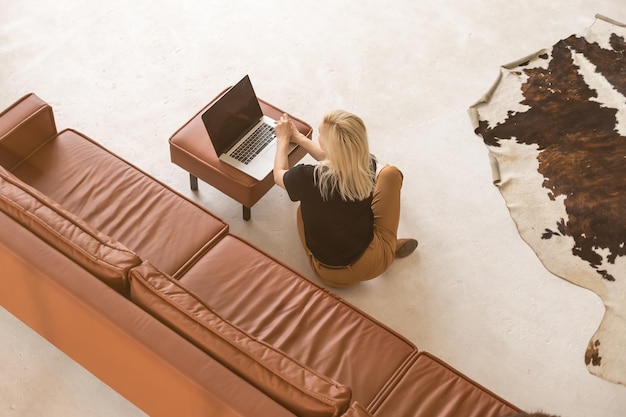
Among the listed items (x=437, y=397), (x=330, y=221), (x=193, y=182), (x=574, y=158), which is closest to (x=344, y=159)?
(x=330, y=221)

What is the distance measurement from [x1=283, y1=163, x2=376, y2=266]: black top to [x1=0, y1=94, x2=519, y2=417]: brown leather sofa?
11.7 inches

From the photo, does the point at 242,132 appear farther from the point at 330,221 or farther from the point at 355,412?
the point at 355,412

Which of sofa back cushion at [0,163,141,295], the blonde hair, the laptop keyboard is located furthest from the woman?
sofa back cushion at [0,163,141,295]

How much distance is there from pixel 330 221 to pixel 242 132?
76cm

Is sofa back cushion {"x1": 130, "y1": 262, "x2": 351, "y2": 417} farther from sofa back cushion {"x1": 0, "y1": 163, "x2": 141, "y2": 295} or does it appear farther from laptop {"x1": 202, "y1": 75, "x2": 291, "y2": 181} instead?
laptop {"x1": 202, "y1": 75, "x2": 291, "y2": 181}

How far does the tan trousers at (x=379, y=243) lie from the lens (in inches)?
154

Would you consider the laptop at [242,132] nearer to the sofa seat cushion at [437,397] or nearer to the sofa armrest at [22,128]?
the sofa armrest at [22,128]

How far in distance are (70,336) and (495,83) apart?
10.5ft

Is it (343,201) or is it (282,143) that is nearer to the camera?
(343,201)

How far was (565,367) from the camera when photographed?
3.98m

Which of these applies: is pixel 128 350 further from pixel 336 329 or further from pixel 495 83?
pixel 495 83

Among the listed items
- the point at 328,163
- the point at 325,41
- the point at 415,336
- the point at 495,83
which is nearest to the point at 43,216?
the point at 328,163

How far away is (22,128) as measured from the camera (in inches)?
150

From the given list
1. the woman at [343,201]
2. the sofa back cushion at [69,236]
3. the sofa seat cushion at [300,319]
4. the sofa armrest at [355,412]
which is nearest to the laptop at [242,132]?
the woman at [343,201]
